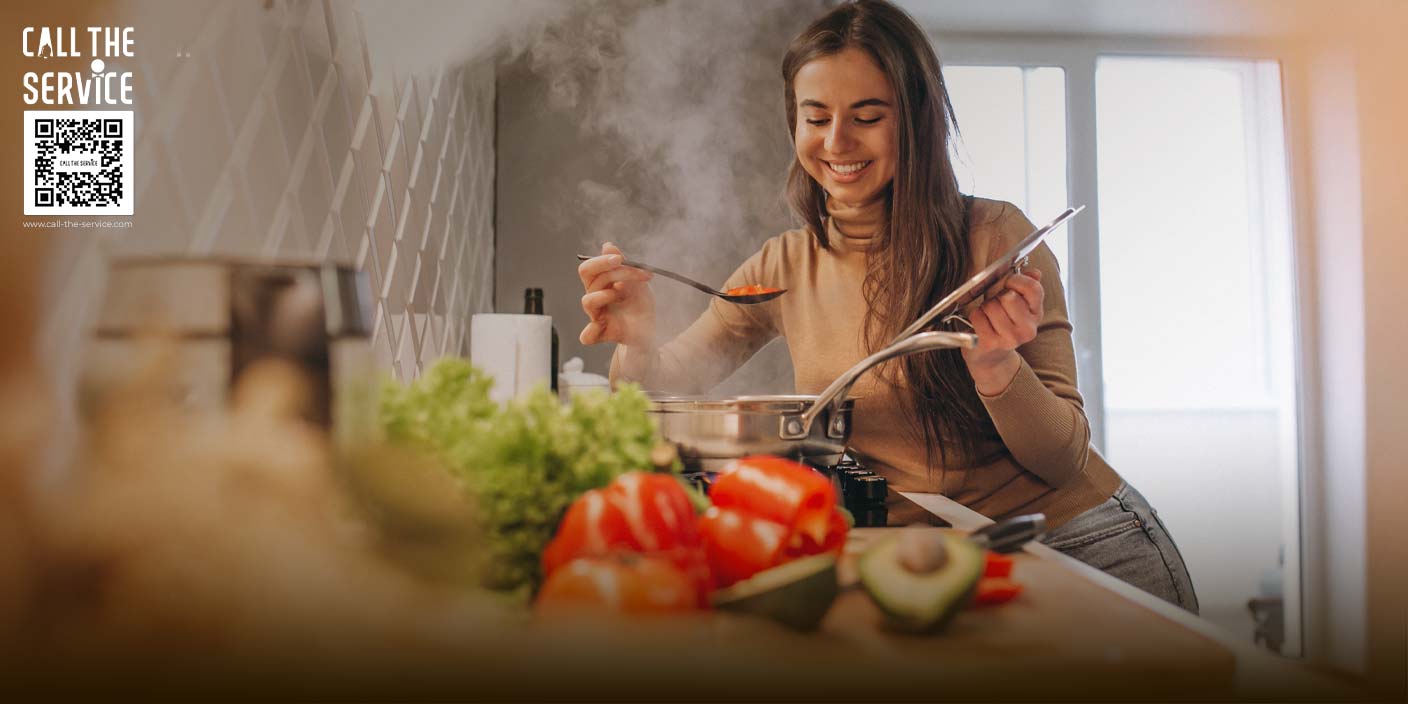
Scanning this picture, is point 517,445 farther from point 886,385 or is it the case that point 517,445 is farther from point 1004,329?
point 886,385

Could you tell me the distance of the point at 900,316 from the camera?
1.22 meters

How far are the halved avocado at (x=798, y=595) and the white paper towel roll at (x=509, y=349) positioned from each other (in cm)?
72

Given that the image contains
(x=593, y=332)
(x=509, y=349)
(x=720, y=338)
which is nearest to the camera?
(x=509, y=349)

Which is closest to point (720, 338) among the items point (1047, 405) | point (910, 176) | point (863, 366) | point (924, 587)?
point (910, 176)

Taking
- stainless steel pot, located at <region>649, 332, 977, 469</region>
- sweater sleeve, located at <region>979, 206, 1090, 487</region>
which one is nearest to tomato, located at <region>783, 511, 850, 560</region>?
stainless steel pot, located at <region>649, 332, 977, 469</region>

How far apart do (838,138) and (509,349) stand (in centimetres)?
54

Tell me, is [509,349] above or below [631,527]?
above

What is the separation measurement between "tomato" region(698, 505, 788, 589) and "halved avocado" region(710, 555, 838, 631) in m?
0.07

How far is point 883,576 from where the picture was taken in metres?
0.41

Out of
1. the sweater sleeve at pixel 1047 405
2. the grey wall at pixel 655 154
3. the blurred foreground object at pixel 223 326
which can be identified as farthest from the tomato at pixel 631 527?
the grey wall at pixel 655 154

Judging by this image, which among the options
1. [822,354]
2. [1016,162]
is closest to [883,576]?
[822,354]

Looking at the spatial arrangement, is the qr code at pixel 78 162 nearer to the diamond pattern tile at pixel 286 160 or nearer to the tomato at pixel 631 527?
the diamond pattern tile at pixel 286 160

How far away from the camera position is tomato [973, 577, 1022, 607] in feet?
1.49

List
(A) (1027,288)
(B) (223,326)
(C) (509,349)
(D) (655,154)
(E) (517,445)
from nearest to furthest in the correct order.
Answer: (B) (223,326) < (E) (517,445) < (A) (1027,288) < (C) (509,349) < (D) (655,154)
